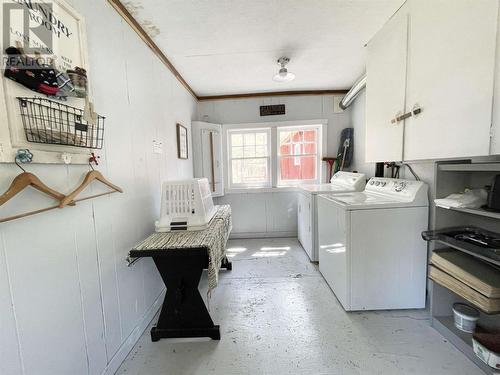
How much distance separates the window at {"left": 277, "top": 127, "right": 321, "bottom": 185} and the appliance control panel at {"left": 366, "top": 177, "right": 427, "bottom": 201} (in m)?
1.43

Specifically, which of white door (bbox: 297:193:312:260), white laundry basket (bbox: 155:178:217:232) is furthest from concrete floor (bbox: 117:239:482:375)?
white laundry basket (bbox: 155:178:217:232)

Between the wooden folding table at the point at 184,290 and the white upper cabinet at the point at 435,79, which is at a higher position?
the white upper cabinet at the point at 435,79

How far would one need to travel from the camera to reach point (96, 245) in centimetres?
129

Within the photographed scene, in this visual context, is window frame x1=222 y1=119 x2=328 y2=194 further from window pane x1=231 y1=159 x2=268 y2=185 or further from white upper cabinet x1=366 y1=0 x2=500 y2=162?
white upper cabinet x1=366 y1=0 x2=500 y2=162

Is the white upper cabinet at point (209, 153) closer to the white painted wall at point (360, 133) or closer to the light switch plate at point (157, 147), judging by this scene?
the light switch plate at point (157, 147)

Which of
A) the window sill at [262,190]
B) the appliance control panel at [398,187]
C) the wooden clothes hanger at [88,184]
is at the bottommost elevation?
the window sill at [262,190]

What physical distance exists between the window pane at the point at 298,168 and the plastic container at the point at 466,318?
2555mm

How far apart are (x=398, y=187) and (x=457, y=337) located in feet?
3.85

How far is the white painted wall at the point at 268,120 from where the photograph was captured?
368 centimetres

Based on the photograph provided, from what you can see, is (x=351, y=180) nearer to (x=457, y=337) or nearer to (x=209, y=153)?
(x=457, y=337)

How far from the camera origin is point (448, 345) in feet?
5.19

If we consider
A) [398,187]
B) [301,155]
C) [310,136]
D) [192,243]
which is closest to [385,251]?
[398,187]

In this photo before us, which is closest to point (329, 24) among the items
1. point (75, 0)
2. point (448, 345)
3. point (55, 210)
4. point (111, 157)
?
point (75, 0)

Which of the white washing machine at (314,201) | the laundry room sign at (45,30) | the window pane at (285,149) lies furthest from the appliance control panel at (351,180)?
the laundry room sign at (45,30)
